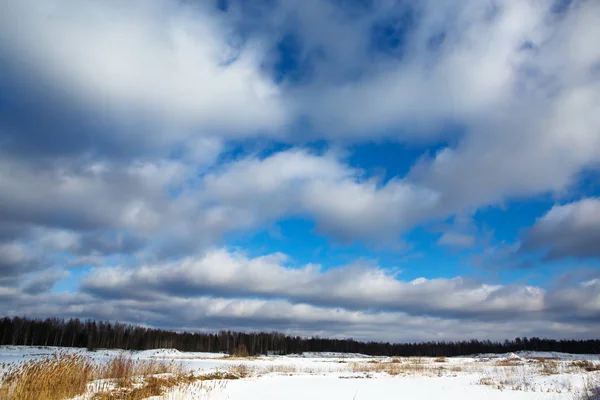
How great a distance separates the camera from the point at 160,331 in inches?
5999

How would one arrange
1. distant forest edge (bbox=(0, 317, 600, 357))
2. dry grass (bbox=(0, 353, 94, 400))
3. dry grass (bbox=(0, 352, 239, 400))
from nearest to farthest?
dry grass (bbox=(0, 353, 94, 400)) < dry grass (bbox=(0, 352, 239, 400)) < distant forest edge (bbox=(0, 317, 600, 357))

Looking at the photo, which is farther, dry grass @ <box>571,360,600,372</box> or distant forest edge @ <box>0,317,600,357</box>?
distant forest edge @ <box>0,317,600,357</box>

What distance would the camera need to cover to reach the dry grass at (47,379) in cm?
1130

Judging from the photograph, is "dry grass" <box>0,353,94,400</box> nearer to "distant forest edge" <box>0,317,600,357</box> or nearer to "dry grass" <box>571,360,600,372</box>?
"dry grass" <box>571,360,600,372</box>

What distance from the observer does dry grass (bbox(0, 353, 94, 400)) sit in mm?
11305

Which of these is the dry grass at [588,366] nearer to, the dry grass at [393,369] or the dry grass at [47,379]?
Result: the dry grass at [393,369]

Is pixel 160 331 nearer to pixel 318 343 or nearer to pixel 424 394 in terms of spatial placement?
pixel 318 343

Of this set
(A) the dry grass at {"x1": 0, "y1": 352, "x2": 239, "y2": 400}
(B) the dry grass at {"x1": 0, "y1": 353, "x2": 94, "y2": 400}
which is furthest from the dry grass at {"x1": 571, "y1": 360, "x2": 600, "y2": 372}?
(B) the dry grass at {"x1": 0, "y1": 353, "x2": 94, "y2": 400}

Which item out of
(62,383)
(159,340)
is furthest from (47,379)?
(159,340)

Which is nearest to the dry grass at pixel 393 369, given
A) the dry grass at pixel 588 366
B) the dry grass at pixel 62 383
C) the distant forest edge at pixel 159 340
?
the dry grass at pixel 588 366

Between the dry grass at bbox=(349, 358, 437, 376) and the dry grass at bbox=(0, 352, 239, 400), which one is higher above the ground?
the dry grass at bbox=(0, 352, 239, 400)

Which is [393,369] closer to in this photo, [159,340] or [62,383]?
[62,383]

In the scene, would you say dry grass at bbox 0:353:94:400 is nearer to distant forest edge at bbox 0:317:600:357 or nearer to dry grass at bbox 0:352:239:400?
dry grass at bbox 0:352:239:400

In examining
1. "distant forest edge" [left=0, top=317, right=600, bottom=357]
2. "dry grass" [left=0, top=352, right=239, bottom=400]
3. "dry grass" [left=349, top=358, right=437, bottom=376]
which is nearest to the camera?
"dry grass" [left=0, top=352, right=239, bottom=400]
